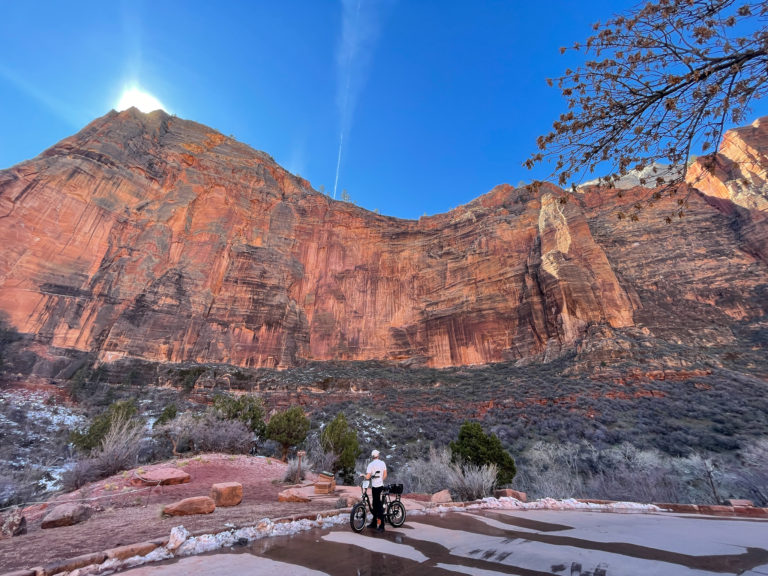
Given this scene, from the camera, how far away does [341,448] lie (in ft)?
49.3

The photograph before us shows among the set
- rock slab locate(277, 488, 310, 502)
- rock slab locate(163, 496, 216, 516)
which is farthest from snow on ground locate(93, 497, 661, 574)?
rock slab locate(277, 488, 310, 502)

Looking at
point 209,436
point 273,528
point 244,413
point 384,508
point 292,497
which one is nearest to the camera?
point 273,528

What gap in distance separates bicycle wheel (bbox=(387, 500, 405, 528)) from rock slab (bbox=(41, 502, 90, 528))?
5292mm

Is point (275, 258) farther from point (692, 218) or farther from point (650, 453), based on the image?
point (692, 218)

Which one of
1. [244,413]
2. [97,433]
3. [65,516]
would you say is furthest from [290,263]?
[65,516]

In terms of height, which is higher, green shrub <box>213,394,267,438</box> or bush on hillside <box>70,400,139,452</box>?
green shrub <box>213,394,267,438</box>

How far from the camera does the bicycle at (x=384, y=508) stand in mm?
5191

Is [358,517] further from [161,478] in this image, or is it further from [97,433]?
[97,433]

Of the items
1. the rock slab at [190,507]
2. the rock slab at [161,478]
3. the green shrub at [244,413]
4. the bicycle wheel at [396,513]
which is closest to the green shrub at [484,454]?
the bicycle wheel at [396,513]

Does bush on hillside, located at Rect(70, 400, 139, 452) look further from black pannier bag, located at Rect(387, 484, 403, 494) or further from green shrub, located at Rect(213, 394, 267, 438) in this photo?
black pannier bag, located at Rect(387, 484, 403, 494)

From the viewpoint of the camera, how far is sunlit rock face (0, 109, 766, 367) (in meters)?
30.8

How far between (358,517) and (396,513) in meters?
0.70

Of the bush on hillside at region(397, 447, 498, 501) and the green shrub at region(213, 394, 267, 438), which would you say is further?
the green shrub at region(213, 394, 267, 438)

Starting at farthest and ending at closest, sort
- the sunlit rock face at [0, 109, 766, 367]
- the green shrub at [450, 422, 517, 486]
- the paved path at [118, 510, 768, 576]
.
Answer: the sunlit rock face at [0, 109, 766, 367] < the green shrub at [450, 422, 517, 486] < the paved path at [118, 510, 768, 576]
